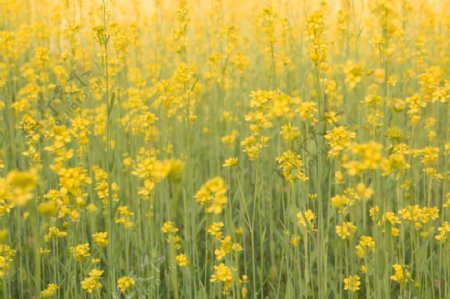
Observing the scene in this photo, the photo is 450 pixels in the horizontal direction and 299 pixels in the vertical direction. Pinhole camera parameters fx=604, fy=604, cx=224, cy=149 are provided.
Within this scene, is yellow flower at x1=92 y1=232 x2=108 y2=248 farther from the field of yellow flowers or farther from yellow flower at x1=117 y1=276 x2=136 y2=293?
yellow flower at x1=117 y1=276 x2=136 y2=293

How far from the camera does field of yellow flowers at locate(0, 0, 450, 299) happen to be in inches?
91.6

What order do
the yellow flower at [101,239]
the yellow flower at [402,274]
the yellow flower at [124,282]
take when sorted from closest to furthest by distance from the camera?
the yellow flower at [402,274], the yellow flower at [124,282], the yellow flower at [101,239]

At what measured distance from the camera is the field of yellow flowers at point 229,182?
91.6 inches

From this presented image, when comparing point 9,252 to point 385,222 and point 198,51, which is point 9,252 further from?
point 198,51

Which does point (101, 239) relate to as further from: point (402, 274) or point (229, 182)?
point (402, 274)

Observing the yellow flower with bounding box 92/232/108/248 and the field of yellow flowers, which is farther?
the yellow flower with bounding box 92/232/108/248

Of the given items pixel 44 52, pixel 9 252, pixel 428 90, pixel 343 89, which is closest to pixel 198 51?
pixel 343 89

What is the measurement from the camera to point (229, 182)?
3.45 meters

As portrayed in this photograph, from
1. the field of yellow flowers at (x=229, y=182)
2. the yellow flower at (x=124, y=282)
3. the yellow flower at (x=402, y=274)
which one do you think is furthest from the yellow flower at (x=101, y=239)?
the yellow flower at (x=402, y=274)

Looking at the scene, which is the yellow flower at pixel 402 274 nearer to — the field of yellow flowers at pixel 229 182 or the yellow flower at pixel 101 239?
the field of yellow flowers at pixel 229 182

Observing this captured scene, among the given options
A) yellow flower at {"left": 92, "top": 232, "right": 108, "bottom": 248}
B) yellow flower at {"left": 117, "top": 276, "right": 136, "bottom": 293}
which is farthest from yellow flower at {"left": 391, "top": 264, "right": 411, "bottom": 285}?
yellow flower at {"left": 92, "top": 232, "right": 108, "bottom": 248}

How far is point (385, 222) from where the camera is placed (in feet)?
7.29

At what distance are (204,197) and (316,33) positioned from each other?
813 mm

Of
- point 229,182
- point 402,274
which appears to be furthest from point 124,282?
point 402,274
